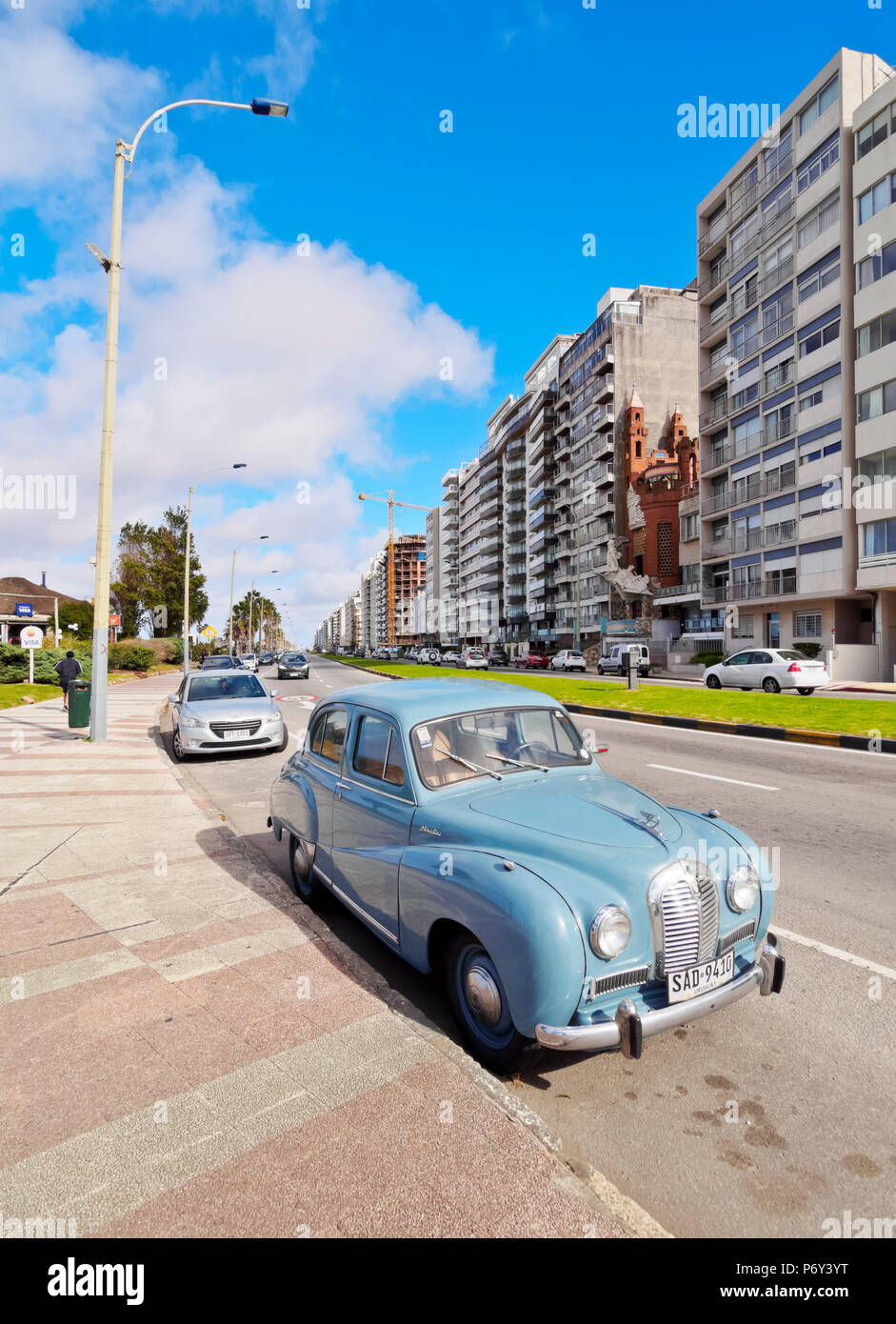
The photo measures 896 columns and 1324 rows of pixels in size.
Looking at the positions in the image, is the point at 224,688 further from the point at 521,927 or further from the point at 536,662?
the point at 536,662

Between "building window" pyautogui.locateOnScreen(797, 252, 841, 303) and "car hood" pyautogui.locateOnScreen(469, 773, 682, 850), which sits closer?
"car hood" pyautogui.locateOnScreen(469, 773, 682, 850)

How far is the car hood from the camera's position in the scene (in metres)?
3.12

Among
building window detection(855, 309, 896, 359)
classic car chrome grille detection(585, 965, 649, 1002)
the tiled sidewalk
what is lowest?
the tiled sidewalk

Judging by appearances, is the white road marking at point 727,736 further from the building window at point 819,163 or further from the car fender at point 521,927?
the building window at point 819,163

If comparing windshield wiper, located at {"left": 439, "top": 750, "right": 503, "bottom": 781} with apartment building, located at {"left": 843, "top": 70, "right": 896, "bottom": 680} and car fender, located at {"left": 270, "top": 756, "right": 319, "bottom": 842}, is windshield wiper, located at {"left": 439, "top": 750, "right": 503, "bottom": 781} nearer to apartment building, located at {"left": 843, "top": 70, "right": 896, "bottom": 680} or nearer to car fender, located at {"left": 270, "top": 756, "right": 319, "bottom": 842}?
car fender, located at {"left": 270, "top": 756, "right": 319, "bottom": 842}

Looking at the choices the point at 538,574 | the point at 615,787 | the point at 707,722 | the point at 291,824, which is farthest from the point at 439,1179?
the point at 538,574

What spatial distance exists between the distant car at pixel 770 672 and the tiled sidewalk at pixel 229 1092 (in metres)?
20.7

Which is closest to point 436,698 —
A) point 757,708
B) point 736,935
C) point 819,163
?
point 736,935

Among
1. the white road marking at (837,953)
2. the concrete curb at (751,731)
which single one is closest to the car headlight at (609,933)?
the white road marking at (837,953)

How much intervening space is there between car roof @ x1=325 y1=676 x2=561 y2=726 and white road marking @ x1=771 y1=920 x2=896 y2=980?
2006 millimetres

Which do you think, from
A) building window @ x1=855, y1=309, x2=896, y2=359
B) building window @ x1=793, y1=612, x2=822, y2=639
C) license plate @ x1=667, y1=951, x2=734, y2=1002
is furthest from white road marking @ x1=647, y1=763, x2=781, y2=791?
building window @ x1=793, y1=612, x2=822, y2=639

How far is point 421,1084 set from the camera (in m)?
2.60
